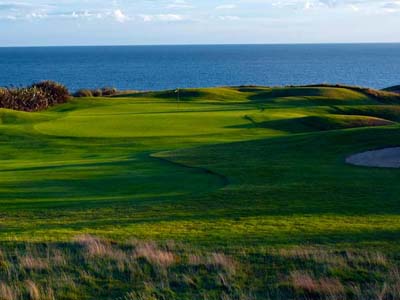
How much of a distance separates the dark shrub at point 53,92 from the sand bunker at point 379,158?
33128 millimetres

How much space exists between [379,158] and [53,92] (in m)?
35.3

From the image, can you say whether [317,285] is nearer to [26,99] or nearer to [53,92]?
[26,99]

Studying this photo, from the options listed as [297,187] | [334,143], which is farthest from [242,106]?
[297,187]

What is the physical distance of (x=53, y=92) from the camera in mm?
52625

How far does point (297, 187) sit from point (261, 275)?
→ 777 centimetres

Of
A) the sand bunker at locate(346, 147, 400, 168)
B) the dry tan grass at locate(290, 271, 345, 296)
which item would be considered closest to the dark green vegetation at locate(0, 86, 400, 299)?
the dry tan grass at locate(290, 271, 345, 296)

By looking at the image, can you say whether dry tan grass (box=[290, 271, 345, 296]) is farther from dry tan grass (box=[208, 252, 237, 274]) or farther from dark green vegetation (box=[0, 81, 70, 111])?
dark green vegetation (box=[0, 81, 70, 111])

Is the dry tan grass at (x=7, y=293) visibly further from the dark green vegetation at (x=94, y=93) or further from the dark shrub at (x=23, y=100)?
the dark green vegetation at (x=94, y=93)

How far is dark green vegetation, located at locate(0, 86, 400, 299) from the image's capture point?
10.1 metres

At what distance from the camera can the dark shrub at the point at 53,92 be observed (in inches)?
2030

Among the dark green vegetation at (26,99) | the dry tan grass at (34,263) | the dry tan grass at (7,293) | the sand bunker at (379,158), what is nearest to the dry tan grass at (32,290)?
the dry tan grass at (7,293)

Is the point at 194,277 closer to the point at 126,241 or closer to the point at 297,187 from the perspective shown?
the point at 126,241

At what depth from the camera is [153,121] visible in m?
38.7

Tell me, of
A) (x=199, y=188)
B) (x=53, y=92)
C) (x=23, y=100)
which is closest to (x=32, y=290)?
(x=199, y=188)
